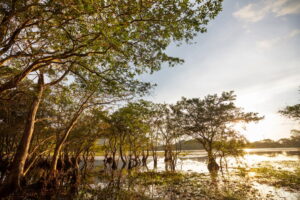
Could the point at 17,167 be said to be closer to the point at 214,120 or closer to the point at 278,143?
the point at 214,120

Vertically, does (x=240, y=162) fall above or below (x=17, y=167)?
below

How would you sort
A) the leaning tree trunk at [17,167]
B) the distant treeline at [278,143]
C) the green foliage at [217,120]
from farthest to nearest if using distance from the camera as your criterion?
the distant treeline at [278,143] < the green foliage at [217,120] < the leaning tree trunk at [17,167]

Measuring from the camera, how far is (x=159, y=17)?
6504 mm

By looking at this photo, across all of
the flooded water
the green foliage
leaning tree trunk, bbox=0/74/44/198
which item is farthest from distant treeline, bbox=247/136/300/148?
leaning tree trunk, bbox=0/74/44/198

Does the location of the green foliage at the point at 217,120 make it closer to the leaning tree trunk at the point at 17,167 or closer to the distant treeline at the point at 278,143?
the leaning tree trunk at the point at 17,167

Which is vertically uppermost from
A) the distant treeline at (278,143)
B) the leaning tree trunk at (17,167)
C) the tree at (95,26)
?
the tree at (95,26)

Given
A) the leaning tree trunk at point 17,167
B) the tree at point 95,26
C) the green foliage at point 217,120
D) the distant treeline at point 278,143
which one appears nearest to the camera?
the tree at point 95,26

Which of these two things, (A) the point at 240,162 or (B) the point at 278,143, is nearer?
(A) the point at 240,162

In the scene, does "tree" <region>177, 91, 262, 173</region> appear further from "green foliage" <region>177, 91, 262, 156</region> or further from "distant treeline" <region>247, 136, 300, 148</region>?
"distant treeline" <region>247, 136, 300, 148</region>

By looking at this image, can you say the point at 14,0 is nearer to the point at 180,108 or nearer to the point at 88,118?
the point at 88,118

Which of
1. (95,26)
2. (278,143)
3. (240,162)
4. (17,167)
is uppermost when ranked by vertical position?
(95,26)

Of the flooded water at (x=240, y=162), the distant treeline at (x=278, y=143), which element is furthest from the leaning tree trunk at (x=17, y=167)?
the distant treeline at (x=278, y=143)

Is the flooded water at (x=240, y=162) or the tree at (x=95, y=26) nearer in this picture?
the tree at (x=95, y=26)

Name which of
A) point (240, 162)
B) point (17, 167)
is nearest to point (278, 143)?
point (240, 162)
